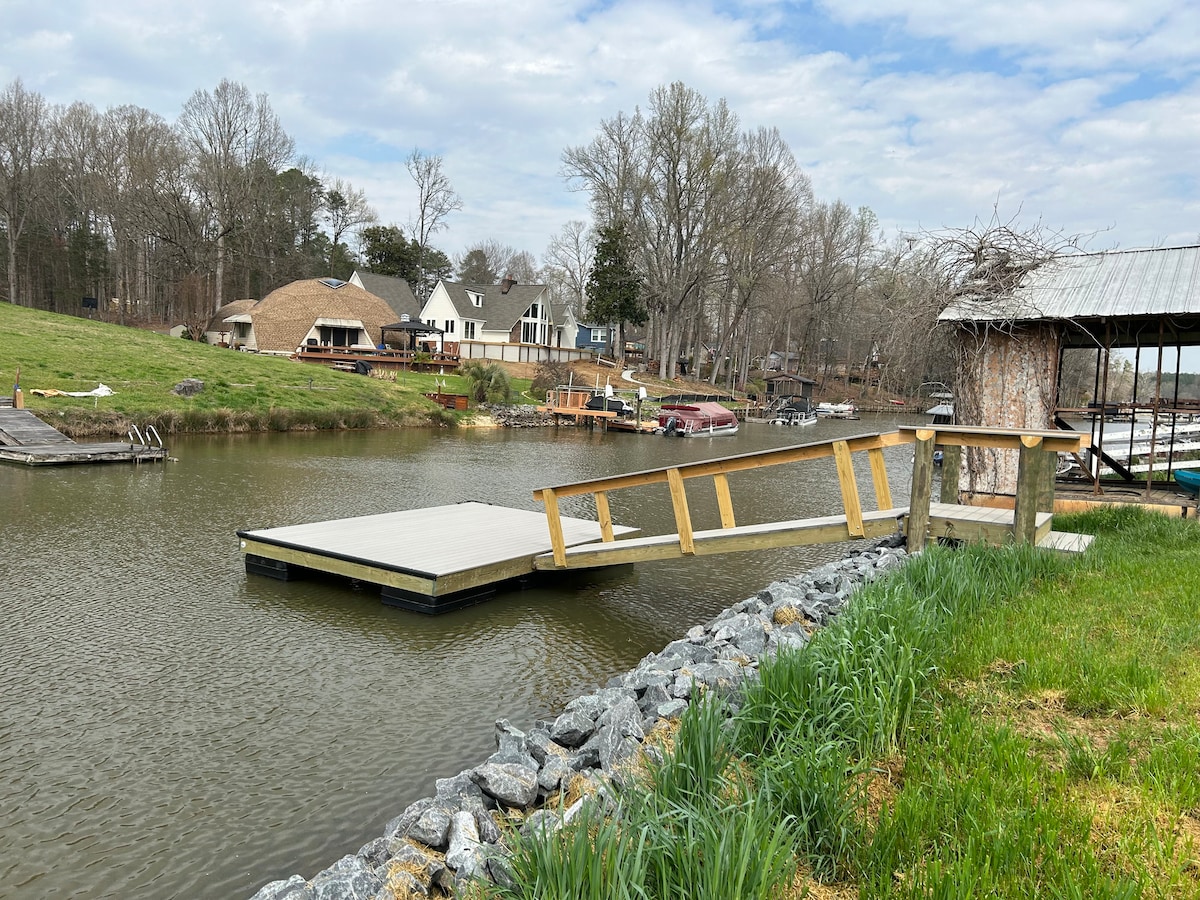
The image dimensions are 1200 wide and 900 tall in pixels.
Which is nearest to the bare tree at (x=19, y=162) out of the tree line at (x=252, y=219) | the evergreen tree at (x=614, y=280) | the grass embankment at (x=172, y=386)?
the tree line at (x=252, y=219)

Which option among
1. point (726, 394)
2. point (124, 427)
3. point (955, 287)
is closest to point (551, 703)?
point (955, 287)

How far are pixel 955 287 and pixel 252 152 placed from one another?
6155 cm

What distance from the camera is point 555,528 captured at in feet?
32.2

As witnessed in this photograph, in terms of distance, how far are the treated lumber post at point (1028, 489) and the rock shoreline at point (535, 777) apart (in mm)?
1945

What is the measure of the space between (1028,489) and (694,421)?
111 feet

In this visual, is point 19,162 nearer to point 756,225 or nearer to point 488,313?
point 488,313

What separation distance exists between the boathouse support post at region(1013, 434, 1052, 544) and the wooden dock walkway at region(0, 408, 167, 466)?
18.7 metres

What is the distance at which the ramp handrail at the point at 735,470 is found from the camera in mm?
7785

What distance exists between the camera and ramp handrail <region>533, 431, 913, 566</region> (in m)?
7.79

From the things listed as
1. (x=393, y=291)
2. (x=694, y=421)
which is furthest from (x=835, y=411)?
(x=393, y=291)

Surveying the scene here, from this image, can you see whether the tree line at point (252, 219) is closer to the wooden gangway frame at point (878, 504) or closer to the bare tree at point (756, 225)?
the bare tree at point (756, 225)

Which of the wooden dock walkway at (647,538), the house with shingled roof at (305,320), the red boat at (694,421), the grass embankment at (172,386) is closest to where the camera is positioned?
the wooden dock walkway at (647,538)

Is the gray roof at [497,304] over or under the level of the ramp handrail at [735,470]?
over

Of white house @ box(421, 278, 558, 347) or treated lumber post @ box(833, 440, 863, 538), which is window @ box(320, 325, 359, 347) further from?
treated lumber post @ box(833, 440, 863, 538)
